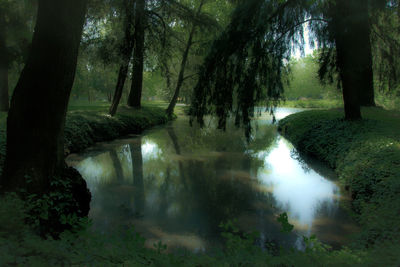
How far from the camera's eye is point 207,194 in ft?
20.7

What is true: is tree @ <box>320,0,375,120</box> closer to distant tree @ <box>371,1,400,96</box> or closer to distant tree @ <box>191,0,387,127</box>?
distant tree @ <box>191,0,387,127</box>

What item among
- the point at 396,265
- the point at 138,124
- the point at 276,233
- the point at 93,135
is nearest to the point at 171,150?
the point at 93,135

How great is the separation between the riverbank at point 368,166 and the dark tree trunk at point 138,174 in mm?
3545

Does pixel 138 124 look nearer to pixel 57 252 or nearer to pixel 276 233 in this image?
pixel 276 233

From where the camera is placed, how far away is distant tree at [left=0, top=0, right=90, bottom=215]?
3.95 meters

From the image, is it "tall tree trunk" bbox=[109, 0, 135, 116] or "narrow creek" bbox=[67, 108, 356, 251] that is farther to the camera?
"tall tree trunk" bbox=[109, 0, 135, 116]

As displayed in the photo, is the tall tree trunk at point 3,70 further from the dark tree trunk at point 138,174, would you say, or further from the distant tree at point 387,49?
the distant tree at point 387,49

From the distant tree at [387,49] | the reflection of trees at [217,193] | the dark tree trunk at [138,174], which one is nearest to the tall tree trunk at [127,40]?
the dark tree trunk at [138,174]

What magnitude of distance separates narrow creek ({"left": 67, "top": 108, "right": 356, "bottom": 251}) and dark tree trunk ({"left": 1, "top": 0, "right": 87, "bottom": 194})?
1.35 m

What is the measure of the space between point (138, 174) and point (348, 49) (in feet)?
21.4

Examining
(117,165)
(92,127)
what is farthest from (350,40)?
(92,127)

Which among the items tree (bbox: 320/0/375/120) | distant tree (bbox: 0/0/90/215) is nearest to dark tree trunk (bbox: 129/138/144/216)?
distant tree (bbox: 0/0/90/215)

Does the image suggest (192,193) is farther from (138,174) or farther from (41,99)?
(41,99)

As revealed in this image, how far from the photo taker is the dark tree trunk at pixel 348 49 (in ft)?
23.5
